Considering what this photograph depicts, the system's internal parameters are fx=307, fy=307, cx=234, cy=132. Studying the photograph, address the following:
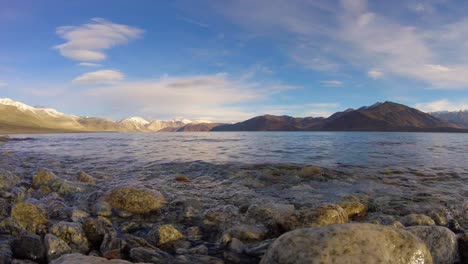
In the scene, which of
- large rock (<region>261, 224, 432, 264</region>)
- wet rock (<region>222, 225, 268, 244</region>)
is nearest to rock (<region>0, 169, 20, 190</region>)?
wet rock (<region>222, 225, 268, 244</region>)

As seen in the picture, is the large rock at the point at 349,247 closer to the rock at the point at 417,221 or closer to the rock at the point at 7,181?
the rock at the point at 417,221

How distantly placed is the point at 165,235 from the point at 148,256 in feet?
4.26

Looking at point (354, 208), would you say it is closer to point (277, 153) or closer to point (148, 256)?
point (148, 256)

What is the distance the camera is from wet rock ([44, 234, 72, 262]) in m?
5.75

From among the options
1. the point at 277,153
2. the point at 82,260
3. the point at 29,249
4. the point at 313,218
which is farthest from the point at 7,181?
the point at 277,153

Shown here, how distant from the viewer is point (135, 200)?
10.2 metres

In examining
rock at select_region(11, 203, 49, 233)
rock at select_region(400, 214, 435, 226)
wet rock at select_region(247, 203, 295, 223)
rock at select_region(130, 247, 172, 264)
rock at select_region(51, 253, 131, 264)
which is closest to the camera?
rock at select_region(51, 253, 131, 264)

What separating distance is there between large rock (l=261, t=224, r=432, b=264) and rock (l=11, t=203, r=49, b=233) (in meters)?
5.65

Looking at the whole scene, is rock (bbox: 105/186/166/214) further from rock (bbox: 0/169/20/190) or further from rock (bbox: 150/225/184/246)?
rock (bbox: 0/169/20/190)

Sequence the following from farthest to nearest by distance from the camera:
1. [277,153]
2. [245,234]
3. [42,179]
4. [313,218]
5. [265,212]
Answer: [277,153]
[42,179]
[265,212]
[313,218]
[245,234]

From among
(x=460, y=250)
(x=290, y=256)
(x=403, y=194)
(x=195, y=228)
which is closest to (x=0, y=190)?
(x=195, y=228)

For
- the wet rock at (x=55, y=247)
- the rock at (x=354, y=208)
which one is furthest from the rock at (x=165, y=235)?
the rock at (x=354, y=208)

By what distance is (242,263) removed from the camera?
608 centimetres

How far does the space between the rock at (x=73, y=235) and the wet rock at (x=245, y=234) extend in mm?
3007
